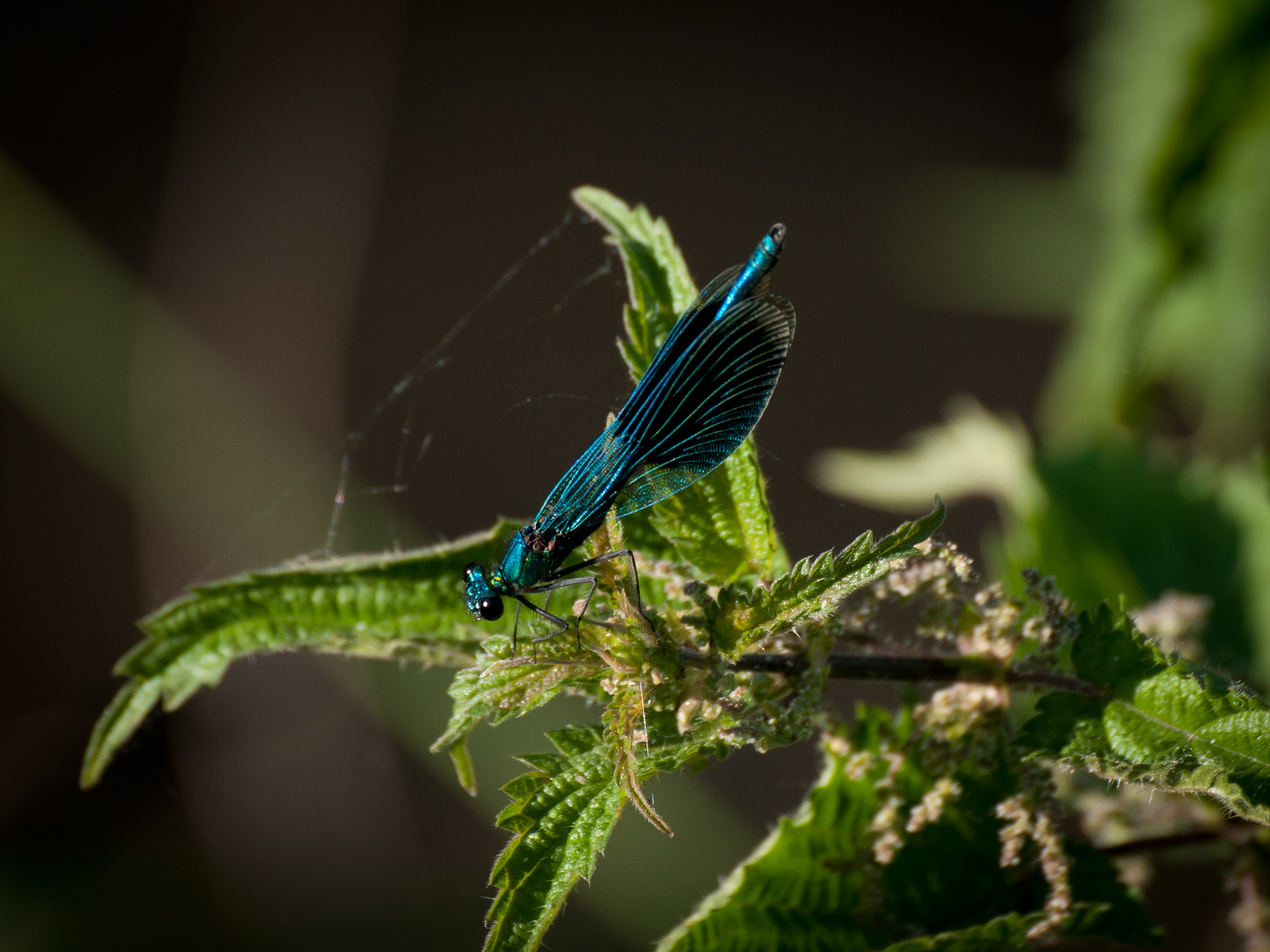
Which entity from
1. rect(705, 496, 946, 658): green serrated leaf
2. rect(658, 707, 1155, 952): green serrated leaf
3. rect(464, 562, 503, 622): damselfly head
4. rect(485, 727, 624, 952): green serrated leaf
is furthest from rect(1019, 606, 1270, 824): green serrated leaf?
rect(464, 562, 503, 622): damselfly head

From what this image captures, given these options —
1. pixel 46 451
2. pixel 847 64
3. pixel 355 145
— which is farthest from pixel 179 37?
pixel 847 64

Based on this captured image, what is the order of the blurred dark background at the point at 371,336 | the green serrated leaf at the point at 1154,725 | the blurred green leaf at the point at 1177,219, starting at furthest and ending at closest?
the blurred dark background at the point at 371,336, the blurred green leaf at the point at 1177,219, the green serrated leaf at the point at 1154,725

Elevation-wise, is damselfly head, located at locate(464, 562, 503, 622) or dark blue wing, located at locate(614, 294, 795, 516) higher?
dark blue wing, located at locate(614, 294, 795, 516)

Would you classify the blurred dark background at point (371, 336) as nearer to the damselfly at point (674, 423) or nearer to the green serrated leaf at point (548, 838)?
the damselfly at point (674, 423)

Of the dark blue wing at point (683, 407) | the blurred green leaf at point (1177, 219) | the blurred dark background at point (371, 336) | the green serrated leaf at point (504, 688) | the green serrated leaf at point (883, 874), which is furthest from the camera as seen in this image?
the blurred dark background at point (371, 336)

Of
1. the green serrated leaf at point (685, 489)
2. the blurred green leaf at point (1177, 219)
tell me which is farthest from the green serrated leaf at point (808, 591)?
Result: the blurred green leaf at point (1177, 219)

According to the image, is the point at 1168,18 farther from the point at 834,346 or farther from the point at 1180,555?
the point at 834,346

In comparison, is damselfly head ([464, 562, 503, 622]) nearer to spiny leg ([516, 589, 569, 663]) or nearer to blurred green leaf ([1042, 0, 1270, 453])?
spiny leg ([516, 589, 569, 663])
